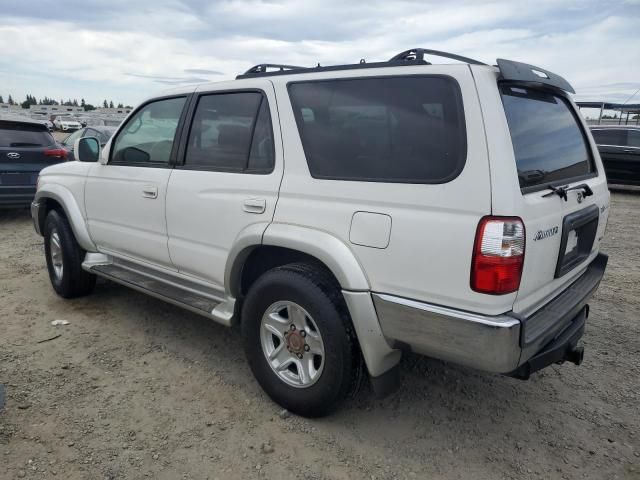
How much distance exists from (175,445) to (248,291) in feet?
3.04

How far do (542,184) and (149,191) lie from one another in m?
2.59

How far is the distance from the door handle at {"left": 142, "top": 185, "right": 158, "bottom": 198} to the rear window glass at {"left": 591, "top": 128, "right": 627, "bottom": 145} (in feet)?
34.9

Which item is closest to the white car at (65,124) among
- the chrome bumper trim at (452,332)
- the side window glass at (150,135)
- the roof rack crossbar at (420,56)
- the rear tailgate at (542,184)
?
the side window glass at (150,135)

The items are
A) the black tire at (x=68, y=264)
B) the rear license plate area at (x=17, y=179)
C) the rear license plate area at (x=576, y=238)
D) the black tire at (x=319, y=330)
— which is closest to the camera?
the rear license plate area at (x=576, y=238)

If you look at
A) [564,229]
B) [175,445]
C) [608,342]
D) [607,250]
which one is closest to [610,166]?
[607,250]

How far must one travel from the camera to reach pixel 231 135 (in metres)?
3.11

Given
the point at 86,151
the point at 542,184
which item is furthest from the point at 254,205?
the point at 86,151

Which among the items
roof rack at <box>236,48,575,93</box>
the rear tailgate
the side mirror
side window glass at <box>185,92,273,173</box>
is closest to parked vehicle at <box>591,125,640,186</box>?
the rear tailgate

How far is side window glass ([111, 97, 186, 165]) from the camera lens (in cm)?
354

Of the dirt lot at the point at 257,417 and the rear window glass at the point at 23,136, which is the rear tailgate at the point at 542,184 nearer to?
the dirt lot at the point at 257,417

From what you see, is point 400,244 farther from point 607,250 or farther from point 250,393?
point 607,250

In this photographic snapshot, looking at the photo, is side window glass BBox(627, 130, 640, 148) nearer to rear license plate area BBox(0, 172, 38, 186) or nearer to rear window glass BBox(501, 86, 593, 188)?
rear window glass BBox(501, 86, 593, 188)

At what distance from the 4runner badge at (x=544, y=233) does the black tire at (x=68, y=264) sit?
3931 millimetres

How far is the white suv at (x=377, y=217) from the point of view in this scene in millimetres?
2094
